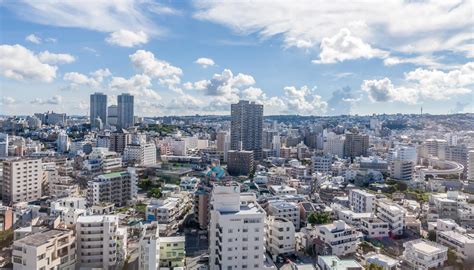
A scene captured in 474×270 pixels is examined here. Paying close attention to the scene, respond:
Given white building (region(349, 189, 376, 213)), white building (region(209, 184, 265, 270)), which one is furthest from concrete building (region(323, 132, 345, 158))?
white building (region(209, 184, 265, 270))

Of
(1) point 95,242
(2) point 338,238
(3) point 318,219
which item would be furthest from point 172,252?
(3) point 318,219

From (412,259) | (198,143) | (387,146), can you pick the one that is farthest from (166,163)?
(387,146)

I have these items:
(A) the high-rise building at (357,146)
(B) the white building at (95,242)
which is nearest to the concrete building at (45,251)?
(B) the white building at (95,242)

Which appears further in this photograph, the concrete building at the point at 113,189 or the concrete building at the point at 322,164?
the concrete building at the point at 322,164

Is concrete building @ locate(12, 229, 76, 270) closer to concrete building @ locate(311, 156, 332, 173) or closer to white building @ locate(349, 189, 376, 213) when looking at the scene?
white building @ locate(349, 189, 376, 213)

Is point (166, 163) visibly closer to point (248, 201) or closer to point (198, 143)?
point (198, 143)

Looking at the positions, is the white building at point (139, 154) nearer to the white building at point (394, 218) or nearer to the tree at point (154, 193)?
the tree at point (154, 193)
